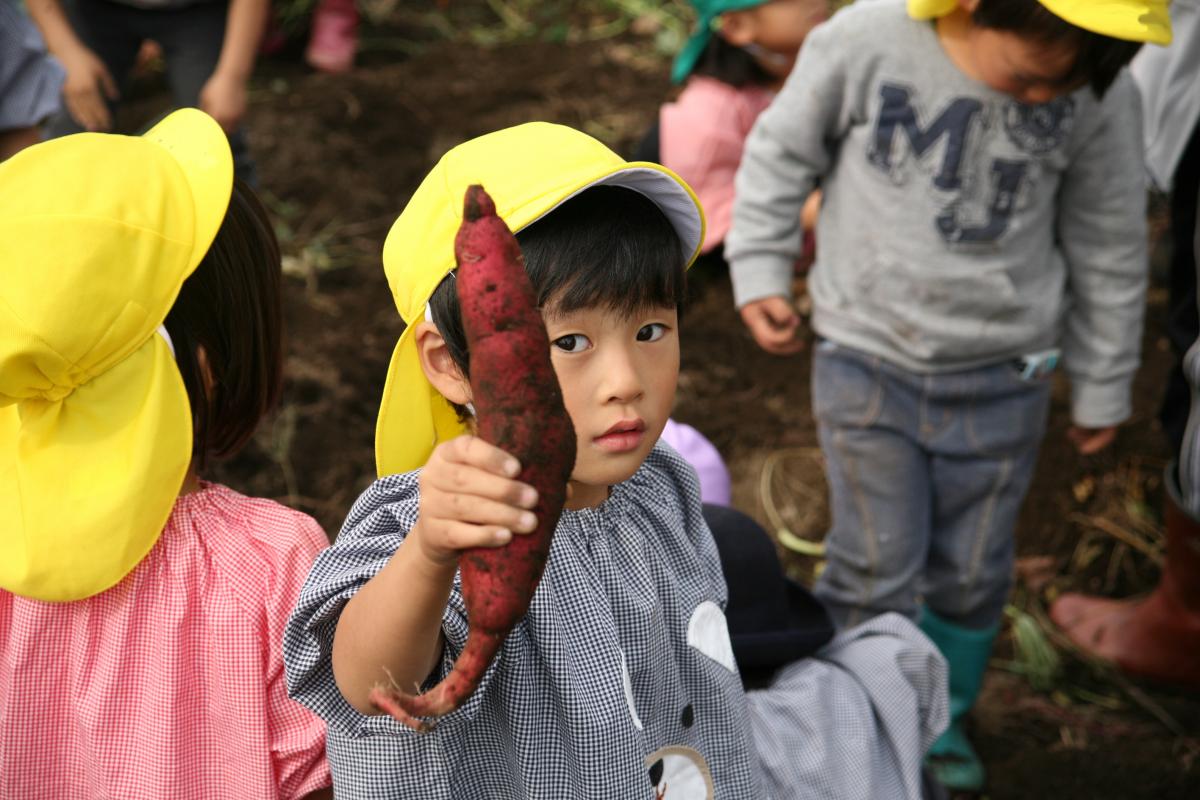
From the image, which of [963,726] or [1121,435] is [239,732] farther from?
[1121,435]

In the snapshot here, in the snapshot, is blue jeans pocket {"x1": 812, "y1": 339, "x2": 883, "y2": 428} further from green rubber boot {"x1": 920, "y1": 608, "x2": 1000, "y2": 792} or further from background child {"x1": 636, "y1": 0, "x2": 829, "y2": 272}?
background child {"x1": 636, "y1": 0, "x2": 829, "y2": 272}

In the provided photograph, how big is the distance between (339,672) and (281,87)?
15.4 ft

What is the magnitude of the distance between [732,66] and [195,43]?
5.43 ft

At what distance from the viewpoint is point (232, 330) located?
1655 mm

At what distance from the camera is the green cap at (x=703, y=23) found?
12.3ft

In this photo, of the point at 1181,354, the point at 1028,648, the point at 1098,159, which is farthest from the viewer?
the point at 1028,648

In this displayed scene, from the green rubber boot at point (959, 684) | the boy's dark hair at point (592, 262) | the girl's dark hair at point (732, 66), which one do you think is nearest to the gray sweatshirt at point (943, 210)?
the green rubber boot at point (959, 684)

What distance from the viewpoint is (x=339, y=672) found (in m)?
1.24

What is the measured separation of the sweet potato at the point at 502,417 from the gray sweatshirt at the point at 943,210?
1580mm

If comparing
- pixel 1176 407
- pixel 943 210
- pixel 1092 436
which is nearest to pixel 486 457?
pixel 943 210

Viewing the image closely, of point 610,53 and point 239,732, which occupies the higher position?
point 239,732

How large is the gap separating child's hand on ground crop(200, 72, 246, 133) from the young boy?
61.6 inches

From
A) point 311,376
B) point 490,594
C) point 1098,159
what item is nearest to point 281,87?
point 311,376

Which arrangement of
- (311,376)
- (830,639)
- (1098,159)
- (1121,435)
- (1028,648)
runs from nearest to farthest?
(830,639), (1098,159), (1028,648), (1121,435), (311,376)
